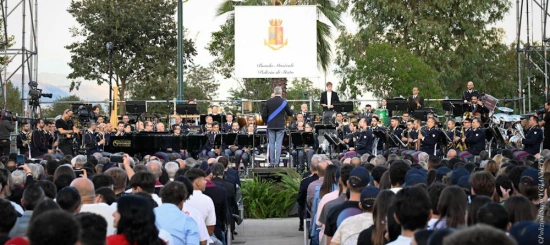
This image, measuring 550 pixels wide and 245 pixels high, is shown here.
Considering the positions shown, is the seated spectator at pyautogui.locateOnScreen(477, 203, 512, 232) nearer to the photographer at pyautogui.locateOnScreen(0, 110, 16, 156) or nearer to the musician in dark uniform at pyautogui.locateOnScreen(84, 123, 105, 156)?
the musician in dark uniform at pyautogui.locateOnScreen(84, 123, 105, 156)

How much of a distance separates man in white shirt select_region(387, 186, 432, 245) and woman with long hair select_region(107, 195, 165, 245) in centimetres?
153

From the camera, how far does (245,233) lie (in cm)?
1864

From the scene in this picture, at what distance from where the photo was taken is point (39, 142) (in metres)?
25.3

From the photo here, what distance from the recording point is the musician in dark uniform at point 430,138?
981 inches

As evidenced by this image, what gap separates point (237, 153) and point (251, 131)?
2.44ft

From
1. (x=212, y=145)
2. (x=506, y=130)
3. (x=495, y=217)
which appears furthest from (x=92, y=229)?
(x=506, y=130)

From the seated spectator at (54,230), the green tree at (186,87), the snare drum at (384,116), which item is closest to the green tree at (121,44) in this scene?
the green tree at (186,87)

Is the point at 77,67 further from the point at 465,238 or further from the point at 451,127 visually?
the point at 465,238

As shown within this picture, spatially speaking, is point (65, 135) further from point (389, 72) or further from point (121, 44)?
point (121, 44)

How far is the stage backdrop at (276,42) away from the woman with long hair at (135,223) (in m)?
26.3

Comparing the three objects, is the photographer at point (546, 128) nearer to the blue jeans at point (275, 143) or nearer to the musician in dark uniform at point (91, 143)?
the blue jeans at point (275, 143)

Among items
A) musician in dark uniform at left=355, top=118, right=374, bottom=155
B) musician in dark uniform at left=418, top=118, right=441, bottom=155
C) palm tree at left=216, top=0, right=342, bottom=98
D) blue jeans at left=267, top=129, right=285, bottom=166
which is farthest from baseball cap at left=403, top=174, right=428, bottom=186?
palm tree at left=216, top=0, right=342, bottom=98

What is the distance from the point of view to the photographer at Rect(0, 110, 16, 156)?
85.5 feet

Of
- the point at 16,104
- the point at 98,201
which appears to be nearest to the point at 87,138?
the point at 98,201
